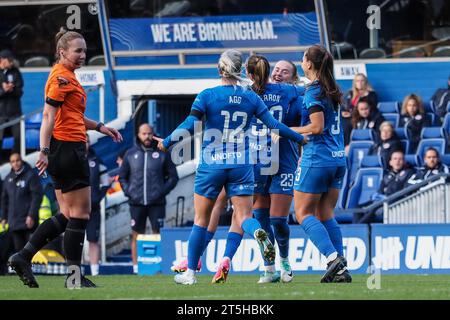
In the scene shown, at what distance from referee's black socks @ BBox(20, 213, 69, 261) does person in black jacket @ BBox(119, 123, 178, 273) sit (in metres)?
7.15

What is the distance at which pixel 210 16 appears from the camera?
73.7 feet

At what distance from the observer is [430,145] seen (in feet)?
63.3

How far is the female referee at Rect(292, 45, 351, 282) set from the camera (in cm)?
1169

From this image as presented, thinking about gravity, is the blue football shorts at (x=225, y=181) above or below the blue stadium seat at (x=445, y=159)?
above

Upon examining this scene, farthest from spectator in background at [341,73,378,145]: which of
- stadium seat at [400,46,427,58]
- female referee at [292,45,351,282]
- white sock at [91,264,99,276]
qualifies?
female referee at [292,45,351,282]

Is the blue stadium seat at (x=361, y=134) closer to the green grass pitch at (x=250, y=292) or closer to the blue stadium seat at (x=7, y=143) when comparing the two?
the blue stadium seat at (x=7, y=143)

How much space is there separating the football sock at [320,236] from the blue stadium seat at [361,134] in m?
8.35

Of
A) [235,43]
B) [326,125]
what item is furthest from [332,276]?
[235,43]

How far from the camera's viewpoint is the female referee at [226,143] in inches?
450

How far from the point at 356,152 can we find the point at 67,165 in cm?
961

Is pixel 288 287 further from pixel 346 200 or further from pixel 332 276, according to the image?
pixel 346 200

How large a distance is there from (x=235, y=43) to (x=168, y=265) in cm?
614

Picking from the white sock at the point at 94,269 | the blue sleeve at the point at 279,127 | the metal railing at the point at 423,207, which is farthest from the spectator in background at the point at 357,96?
the blue sleeve at the point at 279,127

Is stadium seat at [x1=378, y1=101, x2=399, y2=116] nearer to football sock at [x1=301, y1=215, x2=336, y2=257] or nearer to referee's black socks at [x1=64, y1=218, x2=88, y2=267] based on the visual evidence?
football sock at [x1=301, y1=215, x2=336, y2=257]
